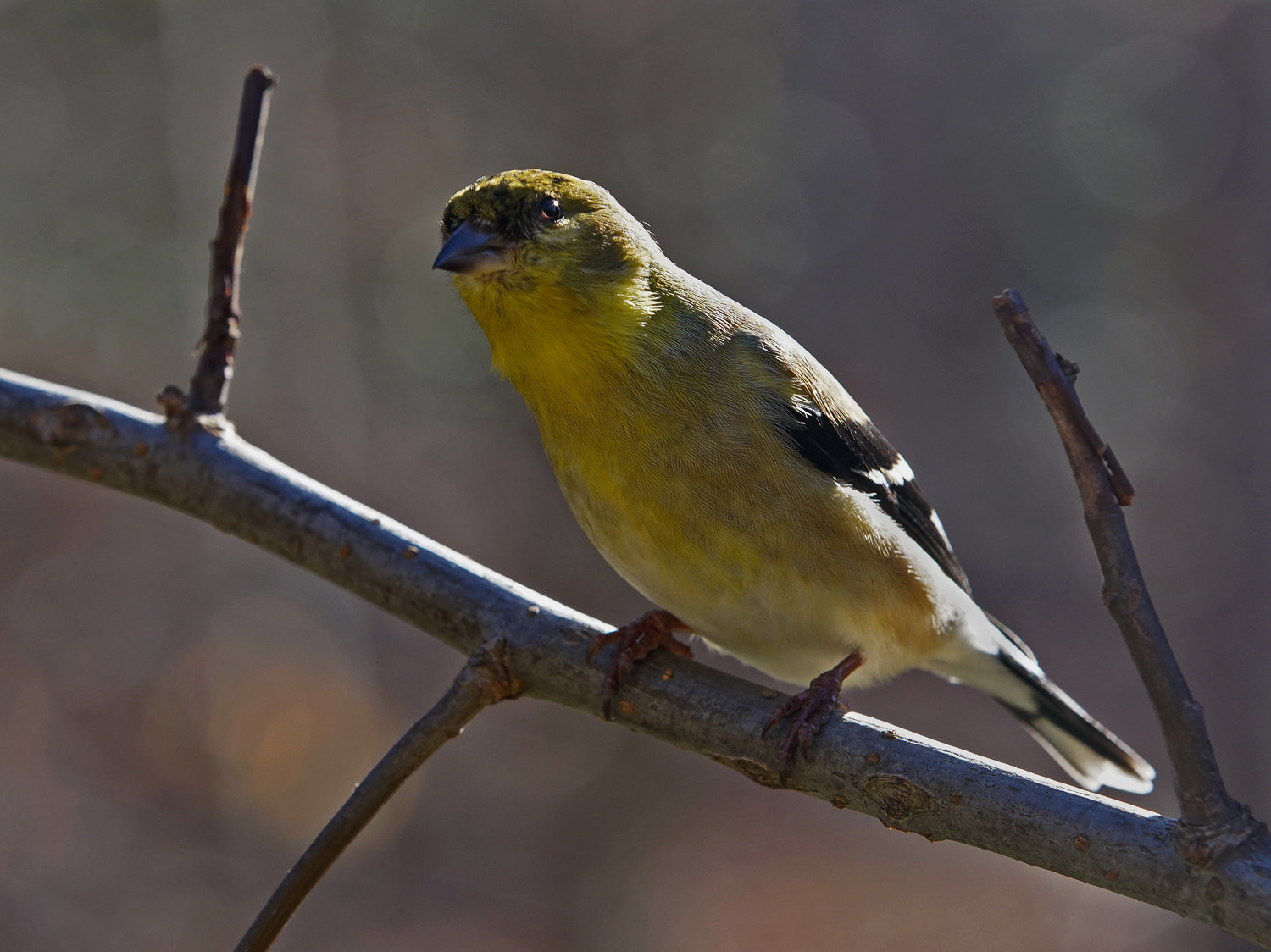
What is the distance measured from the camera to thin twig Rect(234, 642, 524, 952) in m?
2.06

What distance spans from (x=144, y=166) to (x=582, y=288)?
26.0 feet

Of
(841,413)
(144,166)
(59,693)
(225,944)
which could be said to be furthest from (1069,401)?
(144,166)

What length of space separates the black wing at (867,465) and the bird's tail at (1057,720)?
298mm

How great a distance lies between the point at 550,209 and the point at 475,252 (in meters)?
0.28

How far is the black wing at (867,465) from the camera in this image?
319 centimetres

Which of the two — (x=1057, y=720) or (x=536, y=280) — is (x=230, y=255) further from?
(x=1057, y=720)

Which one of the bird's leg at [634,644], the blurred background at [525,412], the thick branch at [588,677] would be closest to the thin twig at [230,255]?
the thick branch at [588,677]

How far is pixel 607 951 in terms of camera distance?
26.9 feet

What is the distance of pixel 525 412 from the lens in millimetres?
9945

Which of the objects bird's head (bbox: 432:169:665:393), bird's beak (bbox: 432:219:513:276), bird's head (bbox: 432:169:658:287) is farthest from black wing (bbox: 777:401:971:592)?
bird's beak (bbox: 432:219:513:276)

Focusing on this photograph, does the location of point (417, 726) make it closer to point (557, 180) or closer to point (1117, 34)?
point (557, 180)

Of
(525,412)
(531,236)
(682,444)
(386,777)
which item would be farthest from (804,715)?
(525,412)

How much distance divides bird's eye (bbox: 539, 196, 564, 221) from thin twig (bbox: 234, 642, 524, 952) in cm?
126

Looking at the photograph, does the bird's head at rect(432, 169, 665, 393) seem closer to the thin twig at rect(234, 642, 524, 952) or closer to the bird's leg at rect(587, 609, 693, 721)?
the bird's leg at rect(587, 609, 693, 721)
